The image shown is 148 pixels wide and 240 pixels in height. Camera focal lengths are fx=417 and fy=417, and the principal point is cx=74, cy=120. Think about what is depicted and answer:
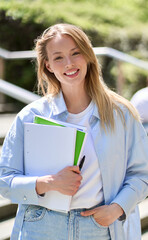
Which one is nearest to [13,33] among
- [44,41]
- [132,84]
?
[132,84]

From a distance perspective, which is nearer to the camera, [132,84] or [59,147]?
[59,147]

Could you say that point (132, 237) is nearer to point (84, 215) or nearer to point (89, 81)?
point (84, 215)

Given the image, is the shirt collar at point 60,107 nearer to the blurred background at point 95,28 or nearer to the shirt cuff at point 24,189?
the shirt cuff at point 24,189

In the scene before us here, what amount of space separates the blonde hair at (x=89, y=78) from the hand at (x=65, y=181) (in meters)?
0.27

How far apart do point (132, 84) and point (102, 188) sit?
739 centimetres

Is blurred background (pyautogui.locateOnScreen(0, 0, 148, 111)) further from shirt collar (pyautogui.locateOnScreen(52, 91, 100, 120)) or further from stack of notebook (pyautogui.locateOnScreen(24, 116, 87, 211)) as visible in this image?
stack of notebook (pyautogui.locateOnScreen(24, 116, 87, 211))

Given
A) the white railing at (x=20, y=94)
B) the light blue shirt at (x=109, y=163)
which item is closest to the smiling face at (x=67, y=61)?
the light blue shirt at (x=109, y=163)

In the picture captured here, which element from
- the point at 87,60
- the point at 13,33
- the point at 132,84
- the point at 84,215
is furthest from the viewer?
the point at 13,33

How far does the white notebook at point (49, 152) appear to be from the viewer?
1.73 metres

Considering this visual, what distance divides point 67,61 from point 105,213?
0.68 m

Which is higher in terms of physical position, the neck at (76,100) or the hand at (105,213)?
the neck at (76,100)

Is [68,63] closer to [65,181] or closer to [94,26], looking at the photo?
[65,181]

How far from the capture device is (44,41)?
193 cm

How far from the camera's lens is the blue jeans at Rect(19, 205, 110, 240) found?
1.75m
